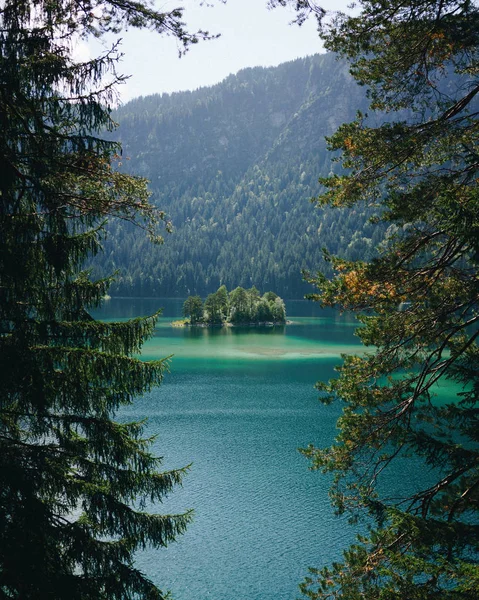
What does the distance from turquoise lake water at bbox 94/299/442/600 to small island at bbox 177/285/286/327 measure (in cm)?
2809

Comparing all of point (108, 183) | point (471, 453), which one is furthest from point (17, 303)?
point (471, 453)

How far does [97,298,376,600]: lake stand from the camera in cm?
1405

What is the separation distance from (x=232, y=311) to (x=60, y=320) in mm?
70105

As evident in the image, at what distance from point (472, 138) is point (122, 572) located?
647 centimetres

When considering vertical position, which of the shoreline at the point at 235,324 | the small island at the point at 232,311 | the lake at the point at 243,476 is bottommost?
the lake at the point at 243,476

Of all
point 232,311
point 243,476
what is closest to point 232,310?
point 232,311

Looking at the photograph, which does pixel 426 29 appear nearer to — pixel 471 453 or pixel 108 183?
pixel 108 183

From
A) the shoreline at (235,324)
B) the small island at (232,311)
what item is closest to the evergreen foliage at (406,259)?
the shoreline at (235,324)

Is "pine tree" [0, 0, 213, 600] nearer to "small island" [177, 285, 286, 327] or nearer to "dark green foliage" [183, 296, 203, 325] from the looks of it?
"small island" [177, 285, 286, 327]

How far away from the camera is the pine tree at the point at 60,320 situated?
4.81 m

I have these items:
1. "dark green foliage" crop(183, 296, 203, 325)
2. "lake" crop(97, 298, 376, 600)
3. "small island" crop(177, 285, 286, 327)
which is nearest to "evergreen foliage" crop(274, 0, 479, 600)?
"lake" crop(97, 298, 376, 600)

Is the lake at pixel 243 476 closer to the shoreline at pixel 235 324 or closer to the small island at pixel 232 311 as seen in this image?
the shoreline at pixel 235 324

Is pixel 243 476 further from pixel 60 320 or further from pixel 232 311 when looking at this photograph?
pixel 232 311

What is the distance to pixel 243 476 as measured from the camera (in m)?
20.3
